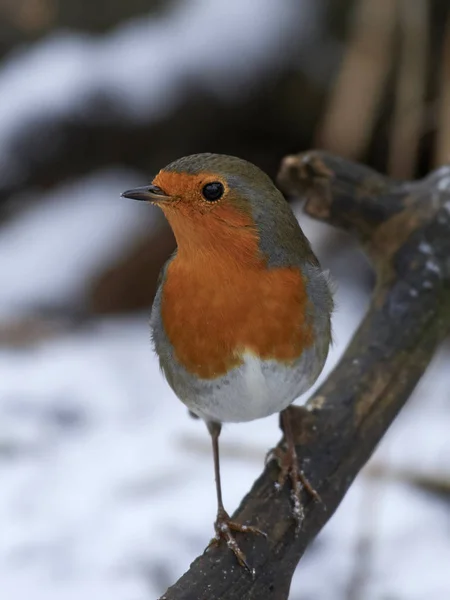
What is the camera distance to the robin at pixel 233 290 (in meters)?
2.13

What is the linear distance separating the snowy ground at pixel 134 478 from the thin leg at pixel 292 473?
619 millimetres

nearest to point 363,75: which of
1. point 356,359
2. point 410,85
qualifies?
point 410,85

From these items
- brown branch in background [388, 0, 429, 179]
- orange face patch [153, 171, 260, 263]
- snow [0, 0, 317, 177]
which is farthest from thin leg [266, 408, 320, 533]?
snow [0, 0, 317, 177]

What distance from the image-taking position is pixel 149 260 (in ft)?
17.5

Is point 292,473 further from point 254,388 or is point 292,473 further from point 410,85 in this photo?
point 410,85

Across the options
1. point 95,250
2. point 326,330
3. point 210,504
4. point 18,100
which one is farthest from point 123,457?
point 18,100

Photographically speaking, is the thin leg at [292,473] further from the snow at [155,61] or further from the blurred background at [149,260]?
the snow at [155,61]

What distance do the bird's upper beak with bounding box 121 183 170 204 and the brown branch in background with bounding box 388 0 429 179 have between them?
2188 millimetres

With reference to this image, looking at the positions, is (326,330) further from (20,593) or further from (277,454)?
(20,593)

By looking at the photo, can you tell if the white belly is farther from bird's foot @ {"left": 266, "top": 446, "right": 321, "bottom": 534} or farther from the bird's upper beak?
the bird's upper beak

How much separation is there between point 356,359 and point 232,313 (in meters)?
0.72

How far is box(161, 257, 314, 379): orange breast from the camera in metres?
2.16

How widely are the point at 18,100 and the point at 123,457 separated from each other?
95.2 inches

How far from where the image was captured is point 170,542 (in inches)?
141
